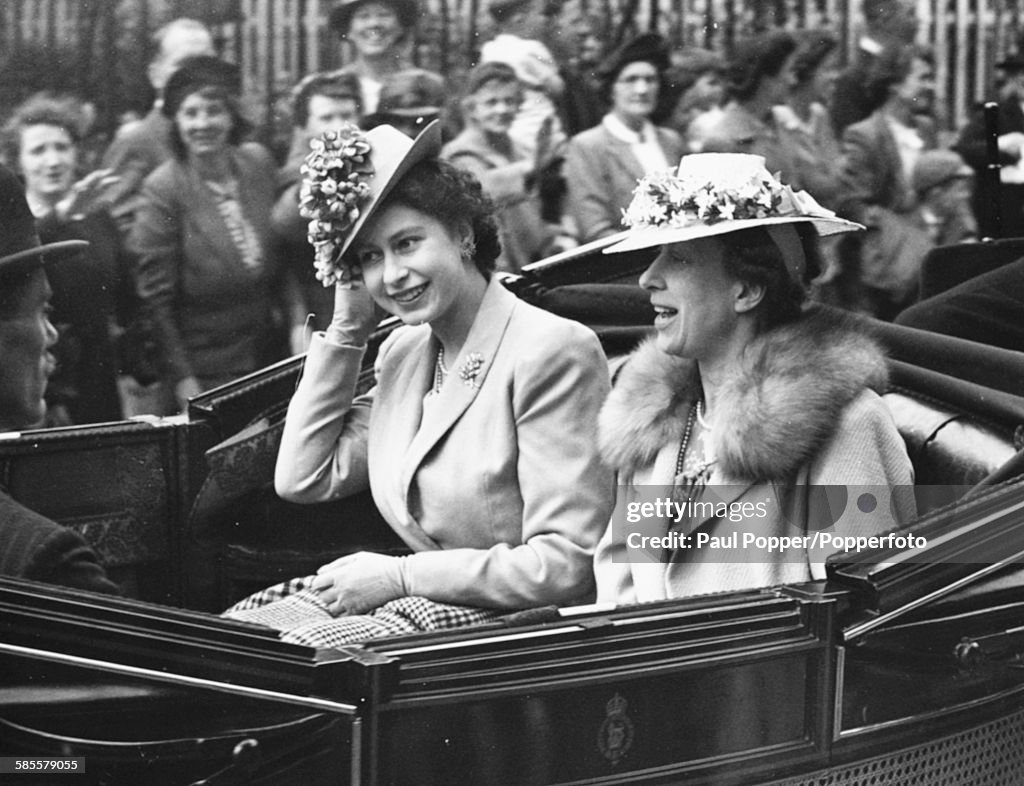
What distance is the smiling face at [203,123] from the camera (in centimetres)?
274

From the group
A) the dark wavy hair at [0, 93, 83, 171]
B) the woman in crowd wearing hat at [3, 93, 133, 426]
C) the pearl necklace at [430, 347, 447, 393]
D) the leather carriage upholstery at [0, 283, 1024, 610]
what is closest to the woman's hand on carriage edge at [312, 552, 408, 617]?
the pearl necklace at [430, 347, 447, 393]

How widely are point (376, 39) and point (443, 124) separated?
0.23m

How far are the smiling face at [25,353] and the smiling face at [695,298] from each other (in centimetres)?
95

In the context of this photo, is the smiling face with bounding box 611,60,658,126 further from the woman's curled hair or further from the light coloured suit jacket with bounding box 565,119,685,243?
the woman's curled hair

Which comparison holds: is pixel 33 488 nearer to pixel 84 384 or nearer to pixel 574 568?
pixel 84 384

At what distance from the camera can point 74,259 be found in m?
2.62

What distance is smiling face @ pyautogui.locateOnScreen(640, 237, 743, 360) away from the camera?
193cm

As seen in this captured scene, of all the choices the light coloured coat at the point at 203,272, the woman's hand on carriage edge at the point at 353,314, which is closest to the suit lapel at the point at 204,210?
the light coloured coat at the point at 203,272

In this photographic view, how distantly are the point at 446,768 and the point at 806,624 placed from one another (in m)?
0.51

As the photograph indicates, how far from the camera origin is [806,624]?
5.91 ft

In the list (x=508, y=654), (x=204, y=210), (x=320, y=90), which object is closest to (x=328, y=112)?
(x=320, y=90)

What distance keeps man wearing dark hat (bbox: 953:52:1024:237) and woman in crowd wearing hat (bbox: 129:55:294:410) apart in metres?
1.44

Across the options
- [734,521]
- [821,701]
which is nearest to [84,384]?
[734,521]

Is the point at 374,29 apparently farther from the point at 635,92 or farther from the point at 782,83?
the point at 782,83
